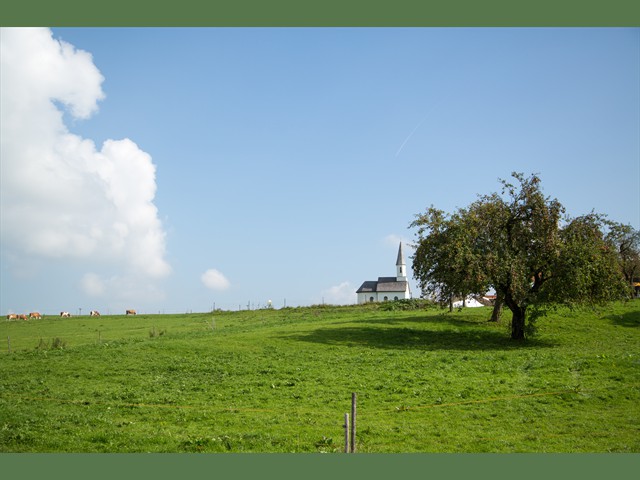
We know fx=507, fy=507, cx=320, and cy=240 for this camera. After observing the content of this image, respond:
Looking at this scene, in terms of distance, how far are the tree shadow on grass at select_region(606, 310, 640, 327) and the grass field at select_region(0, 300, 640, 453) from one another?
9191 mm

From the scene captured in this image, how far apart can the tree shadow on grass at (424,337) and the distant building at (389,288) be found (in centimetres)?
10872

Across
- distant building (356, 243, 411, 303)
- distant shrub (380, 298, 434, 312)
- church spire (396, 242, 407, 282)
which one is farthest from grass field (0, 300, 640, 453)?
church spire (396, 242, 407, 282)

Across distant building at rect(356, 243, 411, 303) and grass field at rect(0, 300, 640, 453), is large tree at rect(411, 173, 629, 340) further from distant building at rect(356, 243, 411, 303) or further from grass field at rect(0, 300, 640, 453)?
distant building at rect(356, 243, 411, 303)

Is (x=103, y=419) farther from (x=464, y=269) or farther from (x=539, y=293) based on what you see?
(x=539, y=293)

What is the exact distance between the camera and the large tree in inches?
1665

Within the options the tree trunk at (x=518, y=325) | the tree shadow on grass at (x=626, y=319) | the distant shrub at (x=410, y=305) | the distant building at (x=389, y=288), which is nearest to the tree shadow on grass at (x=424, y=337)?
the tree trunk at (x=518, y=325)

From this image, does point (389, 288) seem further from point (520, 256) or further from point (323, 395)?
point (323, 395)

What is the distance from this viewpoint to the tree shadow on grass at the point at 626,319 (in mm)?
52169

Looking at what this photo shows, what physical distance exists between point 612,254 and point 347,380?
3184 cm

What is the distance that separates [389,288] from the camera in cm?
16350

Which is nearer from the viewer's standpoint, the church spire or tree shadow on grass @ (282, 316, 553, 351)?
tree shadow on grass @ (282, 316, 553, 351)

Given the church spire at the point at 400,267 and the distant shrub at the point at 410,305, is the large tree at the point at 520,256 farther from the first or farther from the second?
the church spire at the point at 400,267

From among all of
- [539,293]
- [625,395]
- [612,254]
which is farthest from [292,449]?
[612,254]

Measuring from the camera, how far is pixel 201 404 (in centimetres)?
2344
